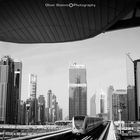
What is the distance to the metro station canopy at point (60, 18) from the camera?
18500mm

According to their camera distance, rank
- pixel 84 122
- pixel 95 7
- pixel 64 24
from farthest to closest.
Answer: pixel 84 122 < pixel 64 24 < pixel 95 7

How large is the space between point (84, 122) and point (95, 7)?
20372 mm

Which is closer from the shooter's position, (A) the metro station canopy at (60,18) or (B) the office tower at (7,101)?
(A) the metro station canopy at (60,18)

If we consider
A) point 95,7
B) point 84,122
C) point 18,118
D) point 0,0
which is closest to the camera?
point 0,0

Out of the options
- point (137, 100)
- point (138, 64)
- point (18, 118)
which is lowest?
point (18, 118)

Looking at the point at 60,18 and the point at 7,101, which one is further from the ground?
the point at 60,18

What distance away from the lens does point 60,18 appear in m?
21.5

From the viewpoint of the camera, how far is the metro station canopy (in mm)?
18500

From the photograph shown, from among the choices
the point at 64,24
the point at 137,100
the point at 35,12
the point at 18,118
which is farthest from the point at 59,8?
the point at 18,118

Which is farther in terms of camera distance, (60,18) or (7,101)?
(7,101)

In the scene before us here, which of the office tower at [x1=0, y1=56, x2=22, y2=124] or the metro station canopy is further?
the office tower at [x1=0, y1=56, x2=22, y2=124]

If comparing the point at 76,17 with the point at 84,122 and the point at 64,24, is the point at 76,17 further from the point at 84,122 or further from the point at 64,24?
the point at 84,122

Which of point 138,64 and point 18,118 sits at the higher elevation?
point 138,64

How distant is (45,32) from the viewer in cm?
2489
